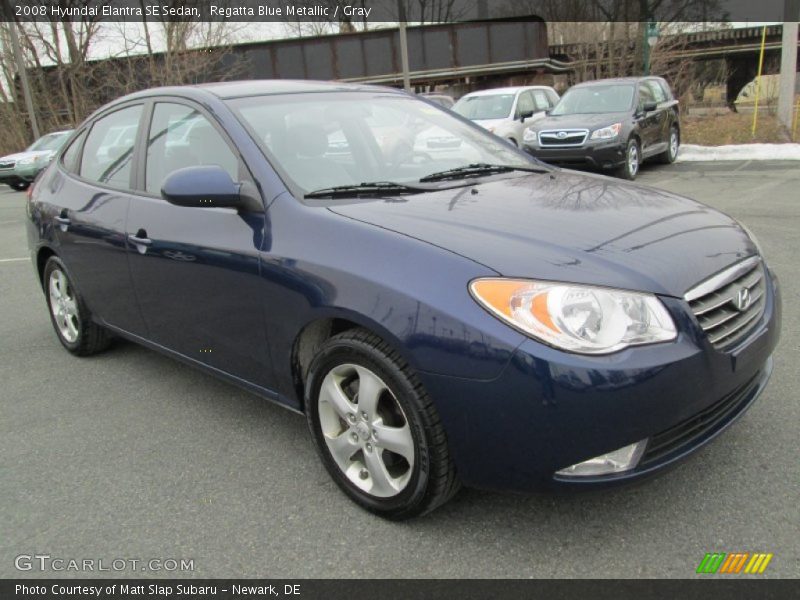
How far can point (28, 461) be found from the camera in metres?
3.21

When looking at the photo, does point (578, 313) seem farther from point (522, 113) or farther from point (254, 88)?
point (522, 113)

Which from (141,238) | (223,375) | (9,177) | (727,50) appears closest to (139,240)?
(141,238)

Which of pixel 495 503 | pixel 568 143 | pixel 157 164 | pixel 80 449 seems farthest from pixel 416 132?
pixel 568 143

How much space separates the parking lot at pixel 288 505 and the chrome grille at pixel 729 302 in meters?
0.65

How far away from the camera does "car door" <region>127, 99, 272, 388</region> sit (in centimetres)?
290

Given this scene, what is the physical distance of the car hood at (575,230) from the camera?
7.30 ft

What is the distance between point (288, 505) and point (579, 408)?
1291mm

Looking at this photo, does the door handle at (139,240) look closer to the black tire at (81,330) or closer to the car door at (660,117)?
the black tire at (81,330)

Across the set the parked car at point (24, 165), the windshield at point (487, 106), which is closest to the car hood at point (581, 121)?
the windshield at point (487, 106)

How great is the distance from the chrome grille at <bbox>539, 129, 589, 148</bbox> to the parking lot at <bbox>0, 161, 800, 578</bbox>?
861cm

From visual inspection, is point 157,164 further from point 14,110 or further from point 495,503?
point 14,110

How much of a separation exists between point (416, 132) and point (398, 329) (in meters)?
1.62

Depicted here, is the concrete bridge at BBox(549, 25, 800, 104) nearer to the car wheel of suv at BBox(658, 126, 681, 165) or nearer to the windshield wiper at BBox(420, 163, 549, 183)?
the car wheel of suv at BBox(658, 126, 681, 165)

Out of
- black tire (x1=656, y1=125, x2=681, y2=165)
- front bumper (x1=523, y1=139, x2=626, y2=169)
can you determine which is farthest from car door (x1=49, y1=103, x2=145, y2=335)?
black tire (x1=656, y1=125, x2=681, y2=165)
